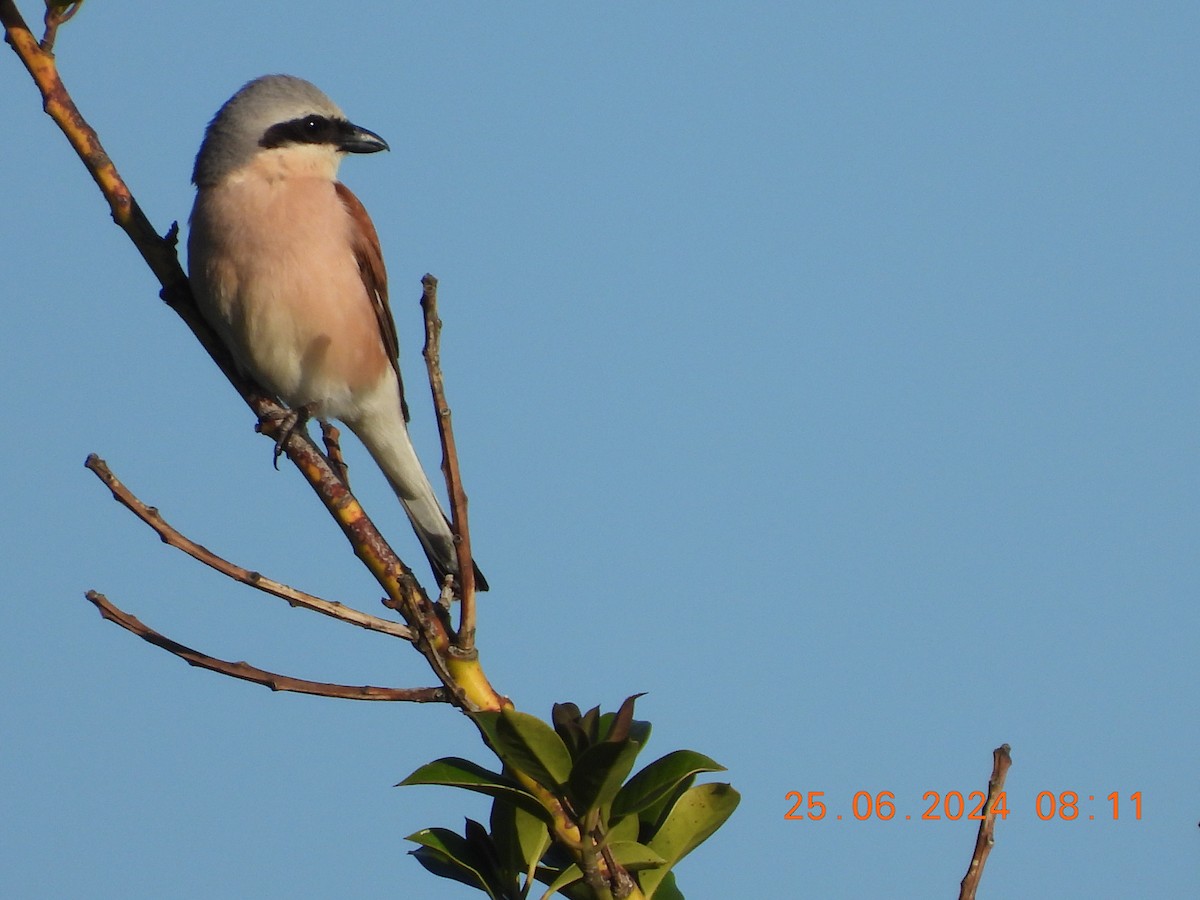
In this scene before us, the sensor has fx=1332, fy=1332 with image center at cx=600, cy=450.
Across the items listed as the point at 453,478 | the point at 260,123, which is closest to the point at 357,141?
the point at 260,123

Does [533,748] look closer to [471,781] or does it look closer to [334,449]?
[471,781]

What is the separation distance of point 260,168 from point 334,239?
0.34 metres

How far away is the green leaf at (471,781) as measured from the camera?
1.94m

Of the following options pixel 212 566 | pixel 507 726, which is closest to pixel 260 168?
pixel 212 566

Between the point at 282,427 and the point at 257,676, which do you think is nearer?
the point at 257,676

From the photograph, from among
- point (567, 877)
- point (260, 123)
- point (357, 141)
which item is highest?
point (357, 141)

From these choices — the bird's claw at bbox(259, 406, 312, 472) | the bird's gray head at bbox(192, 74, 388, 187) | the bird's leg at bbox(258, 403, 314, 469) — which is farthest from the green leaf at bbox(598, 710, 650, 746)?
the bird's gray head at bbox(192, 74, 388, 187)

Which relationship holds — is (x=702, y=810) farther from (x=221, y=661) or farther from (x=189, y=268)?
(x=189, y=268)

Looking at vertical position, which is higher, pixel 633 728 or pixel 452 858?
pixel 633 728

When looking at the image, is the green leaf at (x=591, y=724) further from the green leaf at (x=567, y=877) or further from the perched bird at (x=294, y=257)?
the perched bird at (x=294, y=257)

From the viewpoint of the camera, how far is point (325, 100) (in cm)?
466

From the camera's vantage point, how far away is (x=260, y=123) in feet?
14.7

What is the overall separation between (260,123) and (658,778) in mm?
3250

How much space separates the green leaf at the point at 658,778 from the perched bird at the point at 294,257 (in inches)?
99.7
